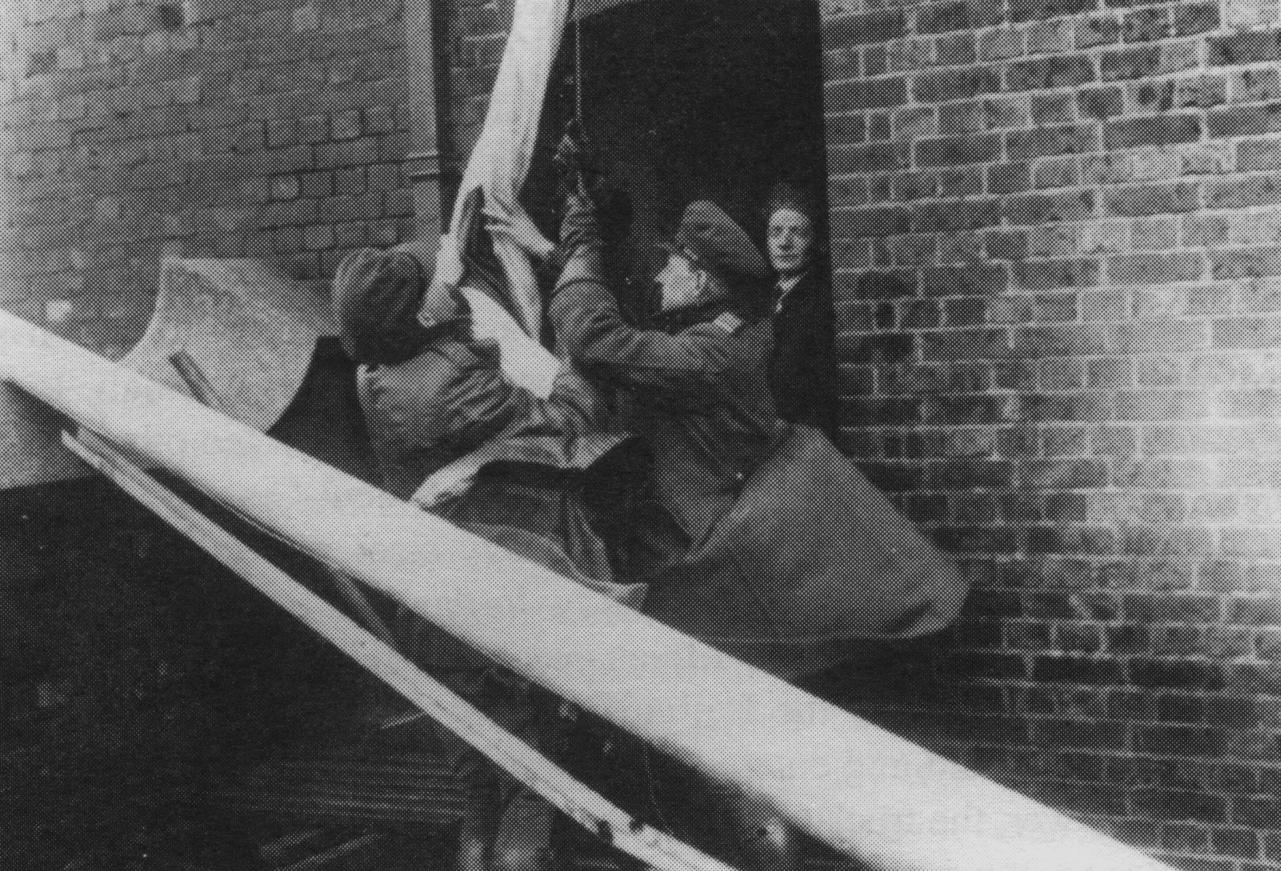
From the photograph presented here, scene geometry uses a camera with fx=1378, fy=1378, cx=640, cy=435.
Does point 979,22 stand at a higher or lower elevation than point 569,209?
higher

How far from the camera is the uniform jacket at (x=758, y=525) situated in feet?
12.1

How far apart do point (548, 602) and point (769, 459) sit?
1.96m

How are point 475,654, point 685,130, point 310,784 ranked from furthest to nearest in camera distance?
point 685,130, point 310,784, point 475,654

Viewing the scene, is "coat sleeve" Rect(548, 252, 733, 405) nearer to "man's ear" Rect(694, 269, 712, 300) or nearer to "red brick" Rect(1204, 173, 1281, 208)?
"man's ear" Rect(694, 269, 712, 300)

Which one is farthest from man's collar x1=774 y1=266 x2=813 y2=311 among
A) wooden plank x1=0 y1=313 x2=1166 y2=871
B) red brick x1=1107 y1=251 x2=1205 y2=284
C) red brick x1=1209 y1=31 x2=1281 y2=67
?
wooden plank x1=0 y1=313 x2=1166 y2=871

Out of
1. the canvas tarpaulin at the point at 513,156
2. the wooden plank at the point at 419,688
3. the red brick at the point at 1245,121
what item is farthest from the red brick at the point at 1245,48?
the wooden plank at the point at 419,688

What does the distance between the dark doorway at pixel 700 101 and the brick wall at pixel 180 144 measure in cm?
75

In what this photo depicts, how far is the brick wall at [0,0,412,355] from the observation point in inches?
196

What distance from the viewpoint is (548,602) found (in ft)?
6.22

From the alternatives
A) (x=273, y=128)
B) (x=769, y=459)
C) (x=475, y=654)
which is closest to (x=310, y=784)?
(x=475, y=654)

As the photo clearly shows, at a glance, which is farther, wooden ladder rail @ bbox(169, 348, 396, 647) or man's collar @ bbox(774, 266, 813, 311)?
man's collar @ bbox(774, 266, 813, 311)

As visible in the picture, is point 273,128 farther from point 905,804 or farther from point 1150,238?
point 905,804

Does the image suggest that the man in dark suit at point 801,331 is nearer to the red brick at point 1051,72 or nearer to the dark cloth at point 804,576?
the dark cloth at point 804,576

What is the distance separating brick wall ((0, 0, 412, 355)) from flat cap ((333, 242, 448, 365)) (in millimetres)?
1138
